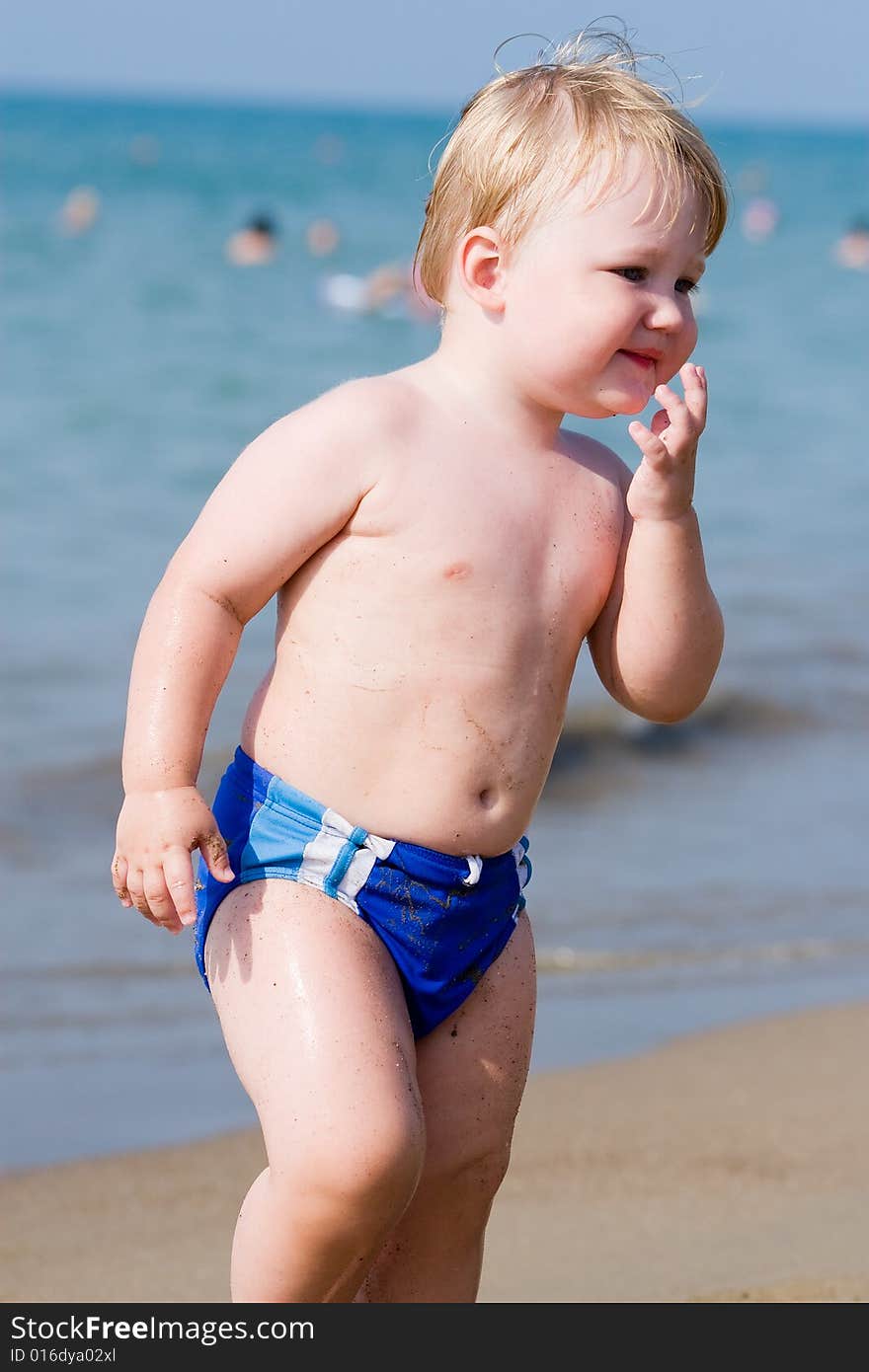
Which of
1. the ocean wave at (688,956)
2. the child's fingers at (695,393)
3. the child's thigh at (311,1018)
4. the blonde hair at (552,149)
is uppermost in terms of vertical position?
the blonde hair at (552,149)

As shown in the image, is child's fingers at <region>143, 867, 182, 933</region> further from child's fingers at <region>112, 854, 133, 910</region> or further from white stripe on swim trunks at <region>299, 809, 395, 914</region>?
white stripe on swim trunks at <region>299, 809, 395, 914</region>

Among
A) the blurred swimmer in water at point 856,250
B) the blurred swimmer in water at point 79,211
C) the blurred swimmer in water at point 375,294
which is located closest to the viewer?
the blurred swimmer in water at point 375,294

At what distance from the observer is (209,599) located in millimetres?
2309

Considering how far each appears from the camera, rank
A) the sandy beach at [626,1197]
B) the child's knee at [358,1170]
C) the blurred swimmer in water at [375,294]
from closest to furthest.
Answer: the child's knee at [358,1170], the sandy beach at [626,1197], the blurred swimmer in water at [375,294]

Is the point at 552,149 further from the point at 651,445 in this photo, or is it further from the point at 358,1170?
the point at 358,1170

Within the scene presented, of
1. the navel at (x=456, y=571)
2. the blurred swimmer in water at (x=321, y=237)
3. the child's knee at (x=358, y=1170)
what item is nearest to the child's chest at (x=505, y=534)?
the navel at (x=456, y=571)

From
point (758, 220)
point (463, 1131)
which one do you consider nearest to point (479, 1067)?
point (463, 1131)

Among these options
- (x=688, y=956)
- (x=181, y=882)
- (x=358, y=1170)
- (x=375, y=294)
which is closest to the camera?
(x=358, y=1170)

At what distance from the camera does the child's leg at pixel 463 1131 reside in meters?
2.40

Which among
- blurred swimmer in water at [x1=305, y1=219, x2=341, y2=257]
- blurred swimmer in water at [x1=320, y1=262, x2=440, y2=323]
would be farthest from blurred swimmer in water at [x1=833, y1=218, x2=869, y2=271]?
blurred swimmer in water at [x1=320, y1=262, x2=440, y2=323]

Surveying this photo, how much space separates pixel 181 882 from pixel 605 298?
892 millimetres

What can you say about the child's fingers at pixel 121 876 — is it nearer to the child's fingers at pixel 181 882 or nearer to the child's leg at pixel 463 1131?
the child's fingers at pixel 181 882

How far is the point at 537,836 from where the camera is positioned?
580 centimetres

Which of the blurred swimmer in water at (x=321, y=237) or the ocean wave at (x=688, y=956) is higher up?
the ocean wave at (x=688, y=956)
